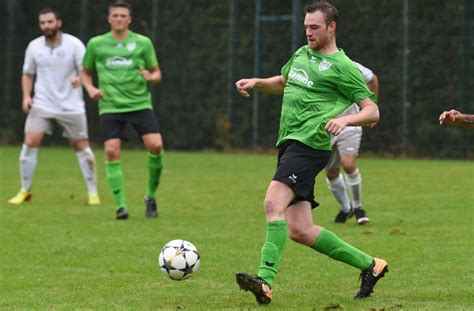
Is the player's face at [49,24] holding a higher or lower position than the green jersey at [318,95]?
lower

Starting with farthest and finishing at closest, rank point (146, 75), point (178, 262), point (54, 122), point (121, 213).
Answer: point (54, 122) < point (121, 213) < point (146, 75) < point (178, 262)

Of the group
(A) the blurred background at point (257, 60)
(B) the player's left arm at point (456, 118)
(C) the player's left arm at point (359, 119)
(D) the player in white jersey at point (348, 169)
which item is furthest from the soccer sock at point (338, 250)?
(A) the blurred background at point (257, 60)

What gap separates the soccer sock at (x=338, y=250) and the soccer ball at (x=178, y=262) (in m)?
0.83

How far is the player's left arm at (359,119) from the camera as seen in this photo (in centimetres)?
642

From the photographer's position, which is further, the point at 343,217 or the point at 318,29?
the point at 343,217

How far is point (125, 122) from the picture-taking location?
462 inches

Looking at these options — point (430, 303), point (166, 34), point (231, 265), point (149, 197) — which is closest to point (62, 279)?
point (231, 265)

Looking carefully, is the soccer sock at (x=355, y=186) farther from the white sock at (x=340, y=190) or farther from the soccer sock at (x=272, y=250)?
the soccer sock at (x=272, y=250)

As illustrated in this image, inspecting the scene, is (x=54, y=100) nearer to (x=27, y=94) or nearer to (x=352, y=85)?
(x=27, y=94)

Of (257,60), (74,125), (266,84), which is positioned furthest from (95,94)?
(257,60)

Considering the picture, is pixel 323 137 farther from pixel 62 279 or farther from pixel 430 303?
pixel 62 279

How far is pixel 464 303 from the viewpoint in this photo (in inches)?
262

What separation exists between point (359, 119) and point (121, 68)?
5.57 metres

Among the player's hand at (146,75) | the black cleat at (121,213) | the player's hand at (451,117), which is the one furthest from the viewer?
the black cleat at (121,213)
